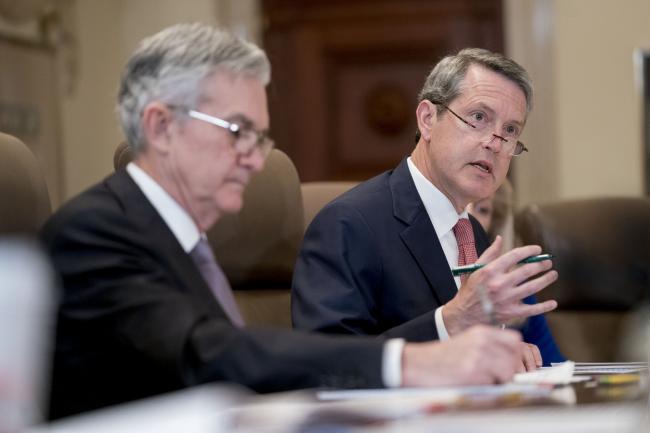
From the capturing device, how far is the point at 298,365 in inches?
51.4

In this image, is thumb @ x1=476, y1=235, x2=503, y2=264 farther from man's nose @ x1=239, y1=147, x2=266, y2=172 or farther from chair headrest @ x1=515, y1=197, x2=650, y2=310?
chair headrest @ x1=515, y1=197, x2=650, y2=310

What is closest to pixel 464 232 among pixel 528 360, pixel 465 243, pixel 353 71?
pixel 465 243

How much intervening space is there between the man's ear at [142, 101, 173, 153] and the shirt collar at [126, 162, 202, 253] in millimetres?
51

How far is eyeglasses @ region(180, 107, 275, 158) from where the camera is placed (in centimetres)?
145

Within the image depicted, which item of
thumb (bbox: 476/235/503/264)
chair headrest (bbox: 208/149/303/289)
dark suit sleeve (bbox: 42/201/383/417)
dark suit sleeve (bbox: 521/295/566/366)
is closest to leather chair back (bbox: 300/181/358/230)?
chair headrest (bbox: 208/149/303/289)

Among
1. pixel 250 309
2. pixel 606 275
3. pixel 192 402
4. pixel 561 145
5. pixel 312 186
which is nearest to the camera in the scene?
pixel 192 402

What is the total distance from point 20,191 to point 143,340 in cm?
62

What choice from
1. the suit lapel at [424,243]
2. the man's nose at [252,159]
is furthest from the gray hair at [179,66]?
the suit lapel at [424,243]

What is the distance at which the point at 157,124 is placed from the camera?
1469 millimetres

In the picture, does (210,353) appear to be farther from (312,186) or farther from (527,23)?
(527,23)

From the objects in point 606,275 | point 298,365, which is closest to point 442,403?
point 298,365

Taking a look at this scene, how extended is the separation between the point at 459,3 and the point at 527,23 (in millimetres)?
566

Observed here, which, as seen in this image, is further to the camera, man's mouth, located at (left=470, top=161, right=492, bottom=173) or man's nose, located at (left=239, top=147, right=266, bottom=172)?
man's mouth, located at (left=470, top=161, right=492, bottom=173)

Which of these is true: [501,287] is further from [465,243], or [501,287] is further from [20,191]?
[20,191]
